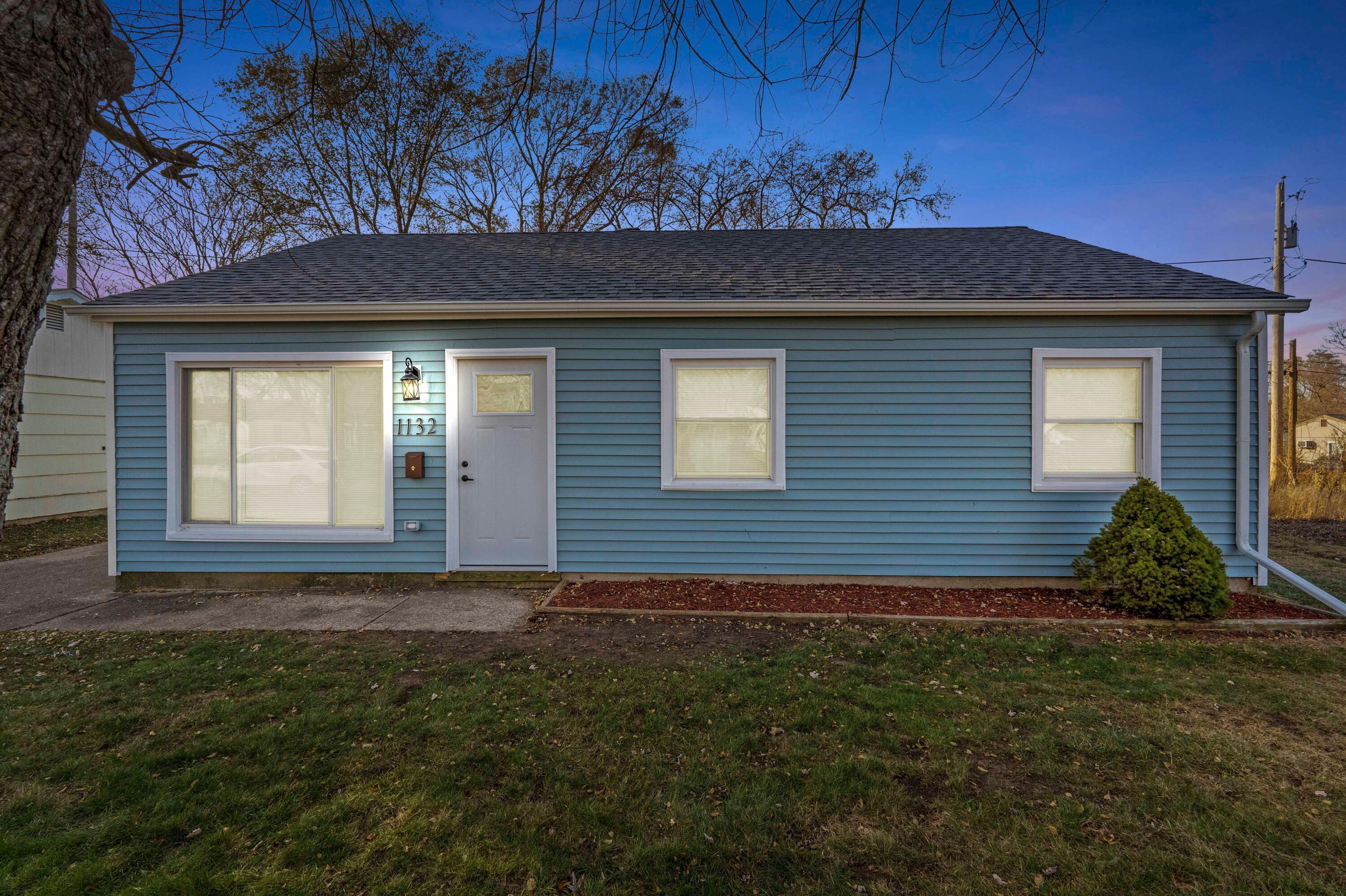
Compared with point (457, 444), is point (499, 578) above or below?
below

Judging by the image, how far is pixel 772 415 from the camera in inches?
215

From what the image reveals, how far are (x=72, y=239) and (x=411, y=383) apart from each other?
2.61m

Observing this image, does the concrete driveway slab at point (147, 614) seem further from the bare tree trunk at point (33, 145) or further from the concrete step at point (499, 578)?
the bare tree trunk at point (33, 145)

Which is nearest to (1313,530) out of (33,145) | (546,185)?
(33,145)

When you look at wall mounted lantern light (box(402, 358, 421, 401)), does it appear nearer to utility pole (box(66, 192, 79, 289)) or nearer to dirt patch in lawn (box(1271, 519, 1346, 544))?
utility pole (box(66, 192, 79, 289))

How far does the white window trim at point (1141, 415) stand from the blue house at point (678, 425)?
0.02 metres

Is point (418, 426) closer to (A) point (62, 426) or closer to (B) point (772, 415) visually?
(B) point (772, 415)

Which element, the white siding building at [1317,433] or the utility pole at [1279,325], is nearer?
the utility pole at [1279,325]

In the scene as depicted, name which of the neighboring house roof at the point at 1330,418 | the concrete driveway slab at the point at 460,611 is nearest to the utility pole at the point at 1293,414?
the concrete driveway slab at the point at 460,611

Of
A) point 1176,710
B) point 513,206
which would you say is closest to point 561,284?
point 1176,710

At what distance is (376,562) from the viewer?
216 inches

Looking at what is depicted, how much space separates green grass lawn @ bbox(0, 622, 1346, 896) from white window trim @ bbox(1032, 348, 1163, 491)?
5.64 feet

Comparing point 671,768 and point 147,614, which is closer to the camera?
point 671,768

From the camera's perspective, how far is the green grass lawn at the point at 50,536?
6.97 metres
